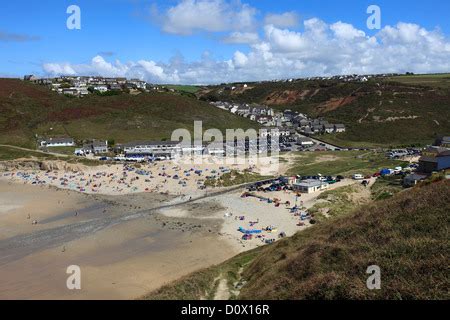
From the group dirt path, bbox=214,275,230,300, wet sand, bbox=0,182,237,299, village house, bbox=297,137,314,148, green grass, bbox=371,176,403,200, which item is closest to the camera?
dirt path, bbox=214,275,230,300

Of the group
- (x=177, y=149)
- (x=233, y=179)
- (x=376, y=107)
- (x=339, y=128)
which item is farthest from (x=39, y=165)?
(x=376, y=107)

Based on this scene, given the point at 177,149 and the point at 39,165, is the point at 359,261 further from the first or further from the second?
the point at 177,149

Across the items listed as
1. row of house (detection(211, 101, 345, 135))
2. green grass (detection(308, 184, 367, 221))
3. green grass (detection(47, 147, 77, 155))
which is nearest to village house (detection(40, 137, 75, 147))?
green grass (detection(47, 147, 77, 155))

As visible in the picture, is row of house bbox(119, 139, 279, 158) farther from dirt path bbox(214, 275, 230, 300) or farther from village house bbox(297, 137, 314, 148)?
dirt path bbox(214, 275, 230, 300)

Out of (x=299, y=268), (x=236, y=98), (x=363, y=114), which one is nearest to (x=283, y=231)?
(x=299, y=268)

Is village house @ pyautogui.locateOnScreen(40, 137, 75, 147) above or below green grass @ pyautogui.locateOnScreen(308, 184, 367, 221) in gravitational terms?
above
